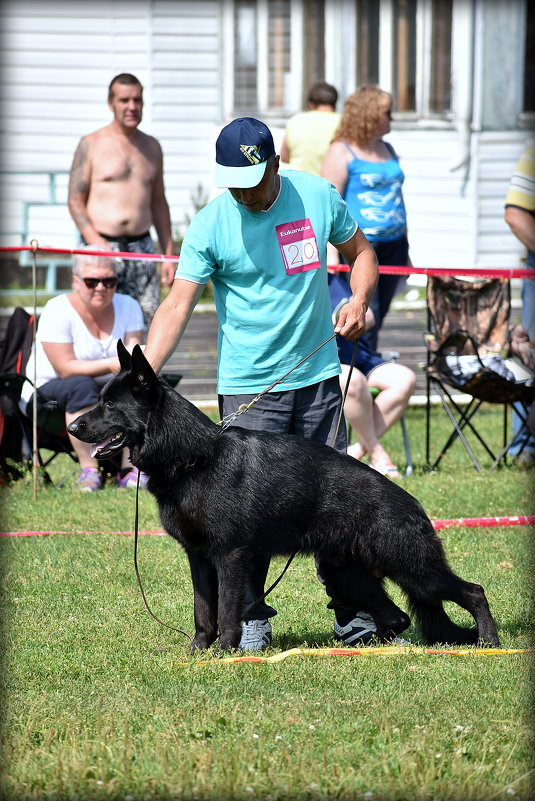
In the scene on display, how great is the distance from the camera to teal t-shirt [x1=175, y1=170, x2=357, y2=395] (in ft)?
13.8

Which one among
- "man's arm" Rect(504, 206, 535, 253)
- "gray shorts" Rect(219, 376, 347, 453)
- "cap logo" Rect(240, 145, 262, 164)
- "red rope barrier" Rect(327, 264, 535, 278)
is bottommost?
"gray shorts" Rect(219, 376, 347, 453)

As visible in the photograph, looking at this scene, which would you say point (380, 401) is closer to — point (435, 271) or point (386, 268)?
point (386, 268)

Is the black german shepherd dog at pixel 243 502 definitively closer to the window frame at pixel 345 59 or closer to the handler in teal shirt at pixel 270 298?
the handler in teal shirt at pixel 270 298

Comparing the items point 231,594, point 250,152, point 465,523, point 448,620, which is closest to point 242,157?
point 250,152

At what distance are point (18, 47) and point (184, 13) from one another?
7.82 ft

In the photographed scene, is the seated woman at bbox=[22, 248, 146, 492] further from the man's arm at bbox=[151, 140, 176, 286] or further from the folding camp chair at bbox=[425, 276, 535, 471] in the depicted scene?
the folding camp chair at bbox=[425, 276, 535, 471]

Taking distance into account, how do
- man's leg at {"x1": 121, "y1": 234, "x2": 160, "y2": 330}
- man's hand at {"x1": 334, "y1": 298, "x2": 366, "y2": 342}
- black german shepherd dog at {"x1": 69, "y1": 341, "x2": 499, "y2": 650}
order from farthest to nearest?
man's leg at {"x1": 121, "y1": 234, "x2": 160, "y2": 330} → man's hand at {"x1": 334, "y1": 298, "x2": 366, "y2": 342} → black german shepherd dog at {"x1": 69, "y1": 341, "x2": 499, "y2": 650}

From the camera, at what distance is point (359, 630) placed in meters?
4.41

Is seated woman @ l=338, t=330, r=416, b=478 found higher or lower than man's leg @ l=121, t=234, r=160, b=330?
lower

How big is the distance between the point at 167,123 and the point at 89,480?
8.91 metres

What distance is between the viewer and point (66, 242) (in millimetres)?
14953

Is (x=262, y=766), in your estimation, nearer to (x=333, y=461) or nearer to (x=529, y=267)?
(x=333, y=461)

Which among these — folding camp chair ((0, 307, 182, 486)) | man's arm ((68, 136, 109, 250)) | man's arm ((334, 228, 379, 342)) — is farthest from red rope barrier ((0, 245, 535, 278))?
man's arm ((334, 228, 379, 342))

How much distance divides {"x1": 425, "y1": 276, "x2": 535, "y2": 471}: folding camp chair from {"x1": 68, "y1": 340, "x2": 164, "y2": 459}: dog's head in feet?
13.2
